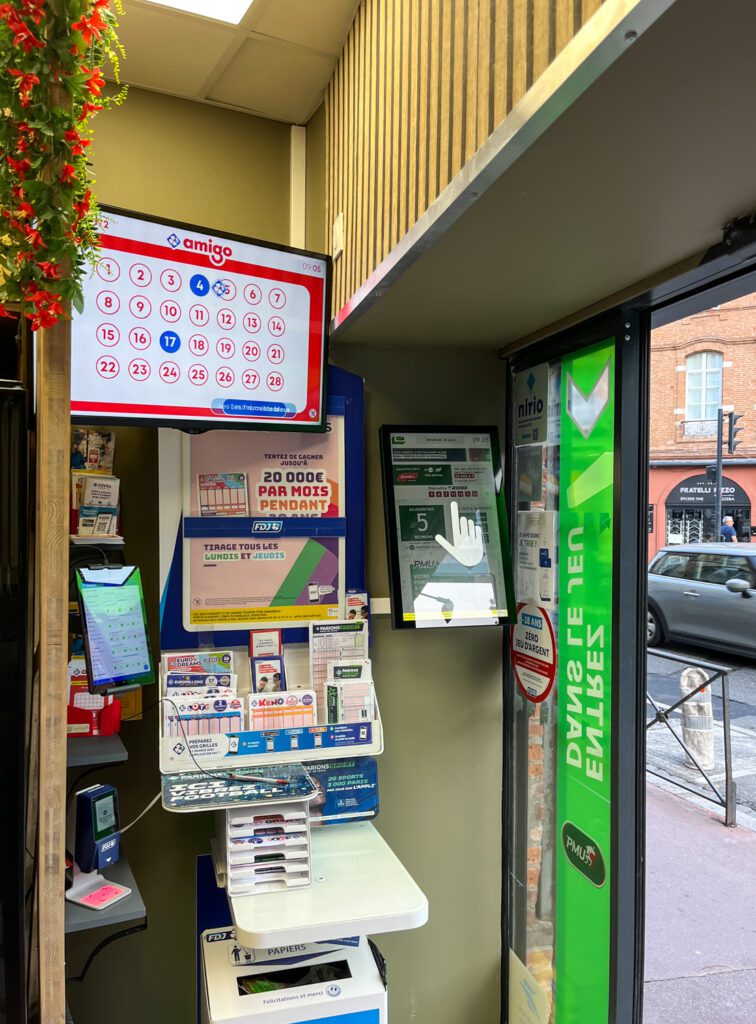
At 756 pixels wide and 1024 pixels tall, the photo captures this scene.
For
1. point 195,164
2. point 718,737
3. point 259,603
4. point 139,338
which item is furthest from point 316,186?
point 718,737

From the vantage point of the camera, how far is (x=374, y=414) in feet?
7.90

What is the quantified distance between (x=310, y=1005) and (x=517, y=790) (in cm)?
95

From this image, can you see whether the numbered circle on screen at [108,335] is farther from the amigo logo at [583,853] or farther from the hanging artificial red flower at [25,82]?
the amigo logo at [583,853]

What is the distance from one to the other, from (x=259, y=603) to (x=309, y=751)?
0.43 metres

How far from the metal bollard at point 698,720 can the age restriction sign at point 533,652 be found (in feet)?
5.84

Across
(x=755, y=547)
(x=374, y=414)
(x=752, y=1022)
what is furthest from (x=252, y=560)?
(x=752, y=1022)

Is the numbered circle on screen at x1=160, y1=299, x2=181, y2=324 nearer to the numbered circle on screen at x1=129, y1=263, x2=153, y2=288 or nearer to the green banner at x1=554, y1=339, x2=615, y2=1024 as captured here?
the numbered circle on screen at x1=129, y1=263, x2=153, y2=288

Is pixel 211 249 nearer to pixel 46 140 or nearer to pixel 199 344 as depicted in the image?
pixel 199 344

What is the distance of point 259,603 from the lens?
86.0 inches

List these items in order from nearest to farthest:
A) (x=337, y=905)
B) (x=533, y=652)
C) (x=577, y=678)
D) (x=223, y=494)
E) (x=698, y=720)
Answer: (x=337, y=905) < (x=577, y=678) < (x=223, y=494) < (x=533, y=652) < (x=698, y=720)

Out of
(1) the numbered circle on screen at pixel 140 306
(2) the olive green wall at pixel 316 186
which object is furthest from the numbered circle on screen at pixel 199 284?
(2) the olive green wall at pixel 316 186

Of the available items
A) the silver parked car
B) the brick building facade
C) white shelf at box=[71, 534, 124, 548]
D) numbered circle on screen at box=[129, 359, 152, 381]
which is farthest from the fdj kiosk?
the silver parked car

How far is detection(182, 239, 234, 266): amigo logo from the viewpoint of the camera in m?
1.83

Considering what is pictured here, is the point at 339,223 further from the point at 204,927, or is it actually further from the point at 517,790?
the point at 204,927
